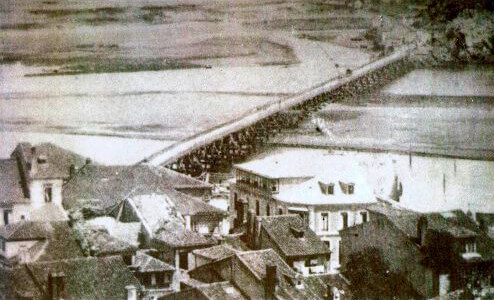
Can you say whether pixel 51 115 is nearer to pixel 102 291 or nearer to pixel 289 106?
pixel 102 291

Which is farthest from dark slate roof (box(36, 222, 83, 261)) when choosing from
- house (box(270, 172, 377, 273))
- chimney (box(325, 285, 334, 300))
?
chimney (box(325, 285, 334, 300))

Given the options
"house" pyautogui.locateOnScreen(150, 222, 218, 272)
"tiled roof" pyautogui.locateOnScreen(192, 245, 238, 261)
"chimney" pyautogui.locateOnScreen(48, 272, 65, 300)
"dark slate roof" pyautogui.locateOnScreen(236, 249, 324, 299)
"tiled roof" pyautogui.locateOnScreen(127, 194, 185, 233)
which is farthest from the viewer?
"tiled roof" pyautogui.locateOnScreen(127, 194, 185, 233)

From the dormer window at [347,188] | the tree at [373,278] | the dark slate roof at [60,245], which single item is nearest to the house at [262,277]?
the tree at [373,278]

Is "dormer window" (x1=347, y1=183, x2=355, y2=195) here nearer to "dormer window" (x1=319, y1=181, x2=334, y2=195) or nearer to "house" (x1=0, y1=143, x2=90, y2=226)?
"dormer window" (x1=319, y1=181, x2=334, y2=195)

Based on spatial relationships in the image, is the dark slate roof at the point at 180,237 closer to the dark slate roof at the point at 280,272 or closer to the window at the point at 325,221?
the dark slate roof at the point at 280,272

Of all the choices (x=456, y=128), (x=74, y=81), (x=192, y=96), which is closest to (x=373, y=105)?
(x=456, y=128)
